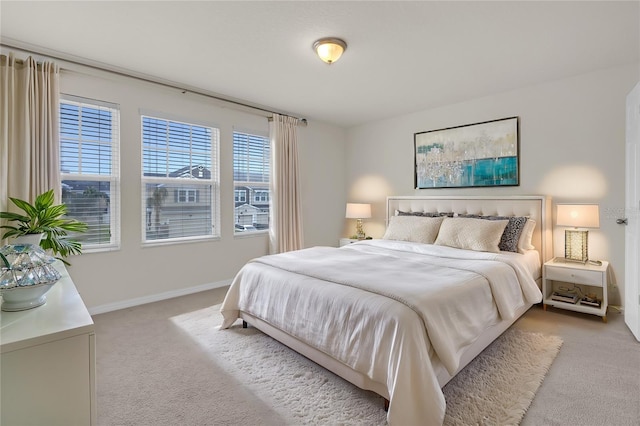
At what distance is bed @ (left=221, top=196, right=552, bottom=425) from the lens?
162cm

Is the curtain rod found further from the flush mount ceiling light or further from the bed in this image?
the bed

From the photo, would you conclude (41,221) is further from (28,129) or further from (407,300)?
(407,300)

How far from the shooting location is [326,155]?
5520 millimetres

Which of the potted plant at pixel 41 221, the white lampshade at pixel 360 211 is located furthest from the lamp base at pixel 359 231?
the potted plant at pixel 41 221

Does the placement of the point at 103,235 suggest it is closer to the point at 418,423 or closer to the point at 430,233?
the point at 418,423

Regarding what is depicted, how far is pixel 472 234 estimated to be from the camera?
338cm

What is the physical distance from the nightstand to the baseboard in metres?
3.90

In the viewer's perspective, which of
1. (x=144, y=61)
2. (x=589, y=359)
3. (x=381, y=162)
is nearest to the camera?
(x=589, y=359)

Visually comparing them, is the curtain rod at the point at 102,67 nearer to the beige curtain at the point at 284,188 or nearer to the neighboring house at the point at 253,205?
the beige curtain at the point at 284,188

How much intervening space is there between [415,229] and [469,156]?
1295mm

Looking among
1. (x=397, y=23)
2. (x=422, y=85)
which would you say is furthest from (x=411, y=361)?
(x=422, y=85)

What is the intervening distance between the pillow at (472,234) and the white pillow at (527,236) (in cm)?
21

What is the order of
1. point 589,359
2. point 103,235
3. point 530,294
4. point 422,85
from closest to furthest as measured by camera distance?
1. point 589,359
2. point 530,294
3. point 103,235
4. point 422,85

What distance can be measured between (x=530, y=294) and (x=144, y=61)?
14.1 feet
